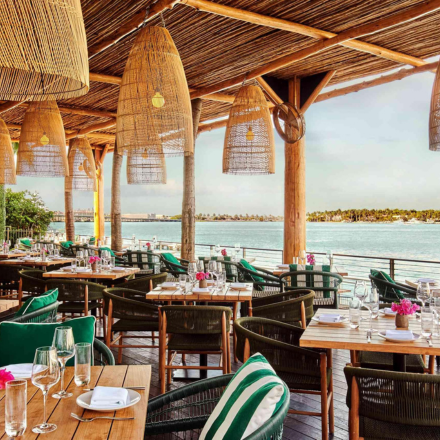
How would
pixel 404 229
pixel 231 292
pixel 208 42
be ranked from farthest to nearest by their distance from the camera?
pixel 404 229
pixel 208 42
pixel 231 292

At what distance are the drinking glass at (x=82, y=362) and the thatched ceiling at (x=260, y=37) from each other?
188 inches

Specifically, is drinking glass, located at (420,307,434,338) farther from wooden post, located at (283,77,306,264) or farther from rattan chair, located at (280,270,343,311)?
wooden post, located at (283,77,306,264)

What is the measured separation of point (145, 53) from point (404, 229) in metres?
61.0

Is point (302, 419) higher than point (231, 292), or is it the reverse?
point (231, 292)

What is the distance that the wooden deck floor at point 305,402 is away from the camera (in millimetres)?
3344

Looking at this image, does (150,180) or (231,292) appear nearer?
(231,292)

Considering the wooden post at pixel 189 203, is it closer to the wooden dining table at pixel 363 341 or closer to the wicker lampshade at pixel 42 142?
the wicker lampshade at pixel 42 142

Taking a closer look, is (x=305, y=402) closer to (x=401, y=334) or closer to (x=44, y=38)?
(x=401, y=334)

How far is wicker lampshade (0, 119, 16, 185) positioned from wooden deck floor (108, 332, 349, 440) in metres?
5.22

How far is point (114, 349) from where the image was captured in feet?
18.1

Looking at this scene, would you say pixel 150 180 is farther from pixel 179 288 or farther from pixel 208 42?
pixel 179 288

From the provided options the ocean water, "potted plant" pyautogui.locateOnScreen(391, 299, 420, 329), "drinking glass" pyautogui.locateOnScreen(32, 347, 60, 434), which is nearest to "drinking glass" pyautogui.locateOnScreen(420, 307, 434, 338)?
"potted plant" pyautogui.locateOnScreen(391, 299, 420, 329)

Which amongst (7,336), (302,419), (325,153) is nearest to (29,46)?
(7,336)

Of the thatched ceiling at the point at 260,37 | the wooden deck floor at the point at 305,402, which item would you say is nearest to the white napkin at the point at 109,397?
the wooden deck floor at the point at 305,402
